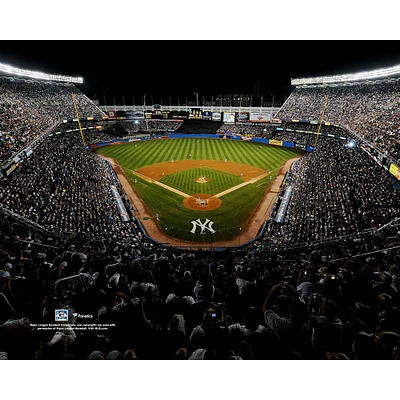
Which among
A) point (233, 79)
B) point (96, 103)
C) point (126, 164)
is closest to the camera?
point (126, 164)

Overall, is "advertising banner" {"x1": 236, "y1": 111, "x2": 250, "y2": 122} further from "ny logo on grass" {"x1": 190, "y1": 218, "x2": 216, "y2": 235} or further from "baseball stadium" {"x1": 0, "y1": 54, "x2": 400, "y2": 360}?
"ny logo on grass" {"x1": 190, "y1": 218, "x2": 216, "y2": 235}

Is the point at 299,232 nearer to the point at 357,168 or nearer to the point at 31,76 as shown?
the point at 357,168

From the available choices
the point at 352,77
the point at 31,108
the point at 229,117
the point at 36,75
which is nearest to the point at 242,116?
the point at 229,117

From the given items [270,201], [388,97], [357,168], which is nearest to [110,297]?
[270,201]

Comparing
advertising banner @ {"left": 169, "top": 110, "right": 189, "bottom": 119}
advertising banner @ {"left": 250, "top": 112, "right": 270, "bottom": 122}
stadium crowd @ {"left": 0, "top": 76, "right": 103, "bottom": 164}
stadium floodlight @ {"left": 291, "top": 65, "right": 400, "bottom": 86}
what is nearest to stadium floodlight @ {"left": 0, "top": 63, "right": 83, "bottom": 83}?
stadium crowd @ {"left": 0, "top": 76, "right": 103, "bottom": 164}

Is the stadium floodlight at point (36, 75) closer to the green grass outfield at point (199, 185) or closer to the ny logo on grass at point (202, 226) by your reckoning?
the green grass outfield at point (199, 185)

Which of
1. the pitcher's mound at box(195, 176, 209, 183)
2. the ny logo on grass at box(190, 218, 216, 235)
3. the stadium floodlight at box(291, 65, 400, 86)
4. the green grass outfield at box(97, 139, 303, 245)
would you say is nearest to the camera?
the ny logo on grass at box(190, 218, 216, 235)
